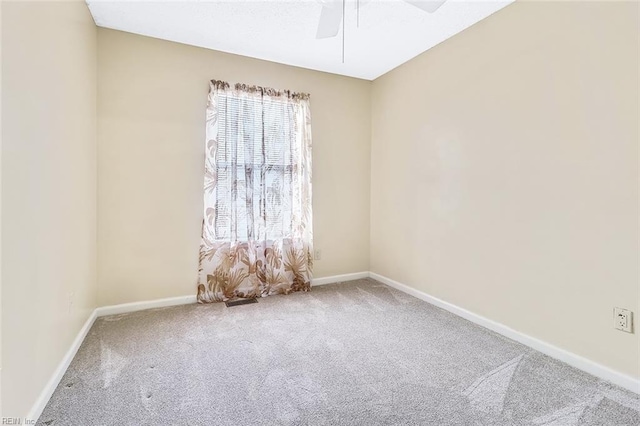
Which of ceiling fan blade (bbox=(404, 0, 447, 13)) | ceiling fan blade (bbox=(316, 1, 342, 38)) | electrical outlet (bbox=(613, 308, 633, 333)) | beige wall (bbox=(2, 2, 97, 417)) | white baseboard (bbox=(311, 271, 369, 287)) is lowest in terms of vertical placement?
white baseboard (bbox=(311, 271, 369, 287))

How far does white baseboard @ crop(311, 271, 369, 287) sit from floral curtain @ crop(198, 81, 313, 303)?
0.18m

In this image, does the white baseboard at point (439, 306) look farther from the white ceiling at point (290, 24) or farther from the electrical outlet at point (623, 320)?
the white ceiling at point (290, 24)

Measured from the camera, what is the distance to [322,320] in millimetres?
2607

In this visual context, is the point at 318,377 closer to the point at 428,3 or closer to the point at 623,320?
the point at 623,320

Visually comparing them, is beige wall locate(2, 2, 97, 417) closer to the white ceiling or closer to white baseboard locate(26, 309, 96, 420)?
white baseboard locate(26, 309, 96, 420)

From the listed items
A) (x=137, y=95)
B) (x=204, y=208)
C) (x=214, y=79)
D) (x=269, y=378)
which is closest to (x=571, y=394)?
(x=269, y=378)

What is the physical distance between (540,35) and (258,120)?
7.78 feet

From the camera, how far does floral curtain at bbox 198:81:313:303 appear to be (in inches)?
117

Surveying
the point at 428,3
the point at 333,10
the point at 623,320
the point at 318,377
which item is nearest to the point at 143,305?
the point at 318,377

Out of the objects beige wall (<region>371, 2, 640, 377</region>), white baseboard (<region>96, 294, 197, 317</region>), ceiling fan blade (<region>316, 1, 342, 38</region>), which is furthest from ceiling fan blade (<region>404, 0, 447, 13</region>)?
white baseboard (<region>96, 294, 197, 317</region>)

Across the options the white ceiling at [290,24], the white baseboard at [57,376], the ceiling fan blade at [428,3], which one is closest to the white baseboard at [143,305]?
the white baseboard at [57,376]

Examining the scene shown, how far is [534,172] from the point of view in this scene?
6.98 ft

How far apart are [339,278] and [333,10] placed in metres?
2.70

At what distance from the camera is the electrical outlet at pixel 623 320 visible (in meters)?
1.69
